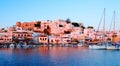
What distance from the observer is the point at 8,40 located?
193 feet

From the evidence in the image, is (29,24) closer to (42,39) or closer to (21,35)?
(42,39)

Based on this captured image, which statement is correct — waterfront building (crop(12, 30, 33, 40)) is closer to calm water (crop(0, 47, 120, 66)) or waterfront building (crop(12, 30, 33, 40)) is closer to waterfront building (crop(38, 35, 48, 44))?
waterfront building (crop(38, 35, 48, 44))

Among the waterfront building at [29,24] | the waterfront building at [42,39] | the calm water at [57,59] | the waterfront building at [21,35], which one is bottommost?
the calm water at [57,59]

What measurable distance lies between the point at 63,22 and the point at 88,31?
10671 mm

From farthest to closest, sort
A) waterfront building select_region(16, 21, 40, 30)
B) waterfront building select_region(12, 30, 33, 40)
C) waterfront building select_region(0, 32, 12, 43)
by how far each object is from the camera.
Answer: waterfront building select_region(16, 21, 40, 30) < waterfront building select_region(12, 30, 33, 40) < waterfront building select_region(0, 32, 12, 43)

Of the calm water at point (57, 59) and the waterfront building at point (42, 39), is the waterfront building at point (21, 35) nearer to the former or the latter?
the waterfront building at point (42, 39)

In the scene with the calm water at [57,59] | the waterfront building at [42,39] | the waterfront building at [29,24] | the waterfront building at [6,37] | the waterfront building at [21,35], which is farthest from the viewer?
the waterfront building at [29,24]

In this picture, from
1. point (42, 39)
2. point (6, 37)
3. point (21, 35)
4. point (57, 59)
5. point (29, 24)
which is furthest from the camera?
point (29, 24)

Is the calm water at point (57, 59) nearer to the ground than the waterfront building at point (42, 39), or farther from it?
nearer to the ground

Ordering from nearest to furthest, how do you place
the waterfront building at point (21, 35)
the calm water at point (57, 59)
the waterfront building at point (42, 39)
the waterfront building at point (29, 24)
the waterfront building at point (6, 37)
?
the calm water at point (57, 59) < the waterfront building at point (6, 37) < the waterfront building at point (21, 35) < the waterfront building at point (42, 39) < the waterfront building at point (29, 24)

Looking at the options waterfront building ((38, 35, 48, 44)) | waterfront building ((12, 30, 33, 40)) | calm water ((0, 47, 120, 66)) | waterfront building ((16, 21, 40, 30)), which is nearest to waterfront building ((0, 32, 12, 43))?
waterfront building ((12, 30, 33, 40))

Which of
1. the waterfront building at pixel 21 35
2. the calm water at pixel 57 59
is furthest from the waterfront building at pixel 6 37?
the calm water at pixel 57 59

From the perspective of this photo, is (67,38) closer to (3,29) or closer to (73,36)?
(73,36)

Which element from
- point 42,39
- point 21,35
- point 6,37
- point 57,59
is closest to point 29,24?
point 42,39
